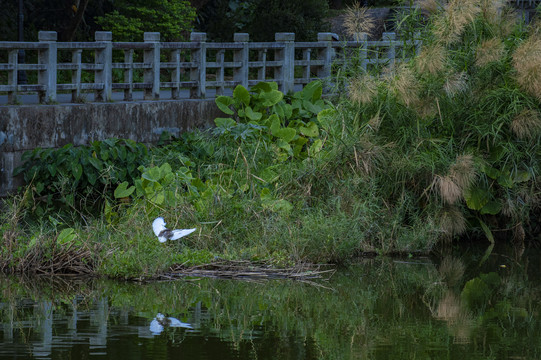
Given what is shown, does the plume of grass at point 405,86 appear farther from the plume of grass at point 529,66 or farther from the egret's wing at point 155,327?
the egret's wing at point 155,327

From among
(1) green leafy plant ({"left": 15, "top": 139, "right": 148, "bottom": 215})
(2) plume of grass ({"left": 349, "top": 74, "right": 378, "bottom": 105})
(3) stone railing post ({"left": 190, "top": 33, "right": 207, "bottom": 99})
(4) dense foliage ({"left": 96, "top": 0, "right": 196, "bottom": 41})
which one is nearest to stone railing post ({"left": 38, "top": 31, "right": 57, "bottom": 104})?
(1) green leafy plant ({"left": 15, "top": 139, "right": 148, "bottom": 215})

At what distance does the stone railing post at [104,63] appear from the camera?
1449cm

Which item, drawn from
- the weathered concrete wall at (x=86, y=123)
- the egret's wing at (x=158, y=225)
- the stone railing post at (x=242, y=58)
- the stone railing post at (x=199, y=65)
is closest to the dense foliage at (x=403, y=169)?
the egret's wing at (x=158, y=225)

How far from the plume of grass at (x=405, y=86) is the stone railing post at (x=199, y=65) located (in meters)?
4.60

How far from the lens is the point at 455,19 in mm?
12070

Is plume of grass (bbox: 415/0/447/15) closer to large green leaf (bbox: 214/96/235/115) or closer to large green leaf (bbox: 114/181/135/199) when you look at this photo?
large green leaf (bbox: 214/96/235/115)

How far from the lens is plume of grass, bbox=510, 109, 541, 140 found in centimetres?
1166

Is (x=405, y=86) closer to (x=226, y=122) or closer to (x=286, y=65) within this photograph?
(x=226, y=122)

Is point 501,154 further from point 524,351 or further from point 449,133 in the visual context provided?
point 524,351

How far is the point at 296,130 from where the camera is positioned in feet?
46.8

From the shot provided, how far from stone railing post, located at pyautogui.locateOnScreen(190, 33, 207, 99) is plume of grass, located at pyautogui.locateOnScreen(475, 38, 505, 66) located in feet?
17.0

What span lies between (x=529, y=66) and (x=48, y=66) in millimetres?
6561

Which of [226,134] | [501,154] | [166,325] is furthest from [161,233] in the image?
[501,154]

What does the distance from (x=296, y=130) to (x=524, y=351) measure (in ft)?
24.7
